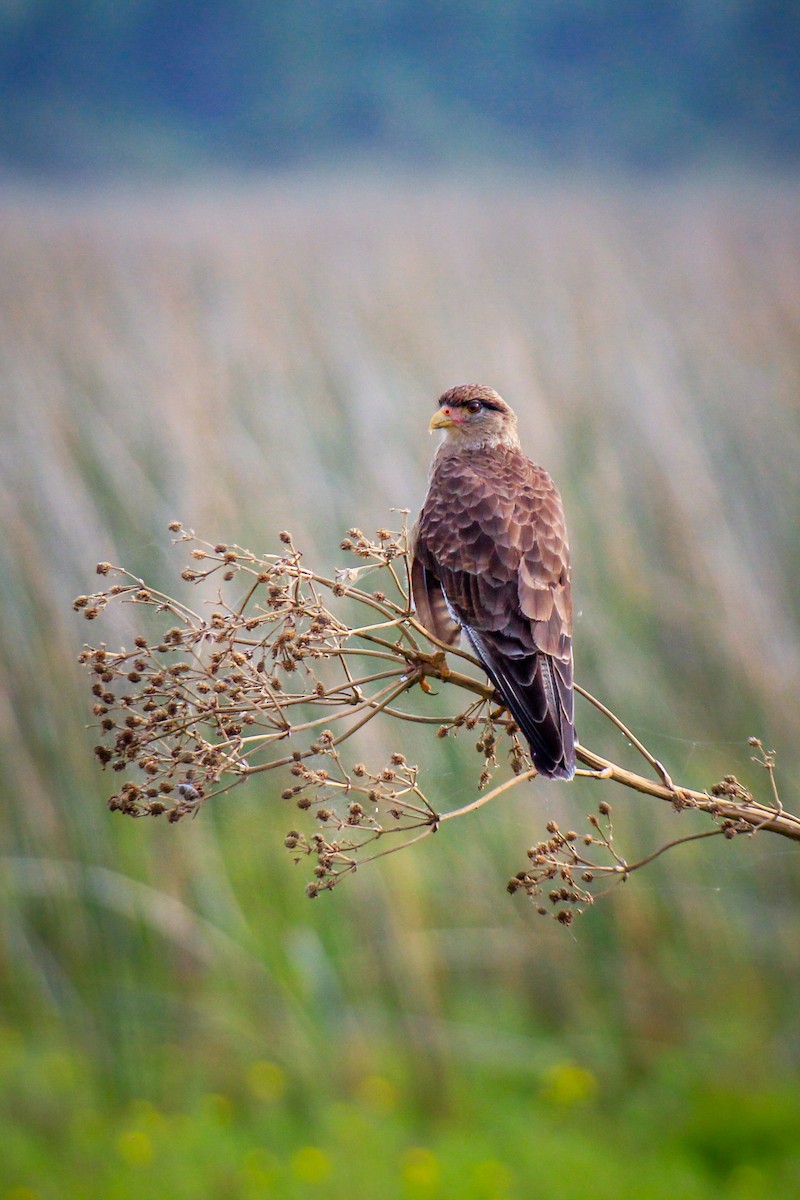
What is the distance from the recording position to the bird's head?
1767 millimetres

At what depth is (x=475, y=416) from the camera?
177 centimetres

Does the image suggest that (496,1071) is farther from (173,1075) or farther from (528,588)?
(528,588)

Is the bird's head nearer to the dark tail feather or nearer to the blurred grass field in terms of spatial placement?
the dark tail feather

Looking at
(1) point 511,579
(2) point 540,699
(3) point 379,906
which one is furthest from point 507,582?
(3) point 379,906

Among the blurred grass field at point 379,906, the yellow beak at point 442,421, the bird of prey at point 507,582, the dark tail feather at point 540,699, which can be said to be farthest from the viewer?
the blurred grass field at point 379,906

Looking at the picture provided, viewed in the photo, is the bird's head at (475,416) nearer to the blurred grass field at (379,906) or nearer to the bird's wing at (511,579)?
the bird's wing at (511,579)

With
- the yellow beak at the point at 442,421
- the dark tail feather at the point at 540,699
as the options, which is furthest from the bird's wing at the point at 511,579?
the yellow beak at the point at 442,421

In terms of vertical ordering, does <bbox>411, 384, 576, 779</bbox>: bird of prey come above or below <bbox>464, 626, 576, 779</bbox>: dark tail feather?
above

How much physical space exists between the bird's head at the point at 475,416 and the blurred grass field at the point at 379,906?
0.82 meters

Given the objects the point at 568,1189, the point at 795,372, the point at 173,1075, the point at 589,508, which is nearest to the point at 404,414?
the point at 589,508

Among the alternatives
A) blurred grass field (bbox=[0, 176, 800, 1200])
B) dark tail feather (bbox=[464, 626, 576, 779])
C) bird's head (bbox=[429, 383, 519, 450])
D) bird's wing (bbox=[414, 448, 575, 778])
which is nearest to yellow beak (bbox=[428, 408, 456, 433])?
bird's head (bbox=[429, 383, 519, 450])

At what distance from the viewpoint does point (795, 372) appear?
322 centimetres

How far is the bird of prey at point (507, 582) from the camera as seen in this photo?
47.0 inches

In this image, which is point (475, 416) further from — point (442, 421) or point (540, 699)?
point (540, 699)
